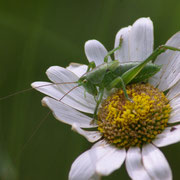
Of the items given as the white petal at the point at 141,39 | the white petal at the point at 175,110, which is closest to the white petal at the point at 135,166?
the white petal at the point at 175,110

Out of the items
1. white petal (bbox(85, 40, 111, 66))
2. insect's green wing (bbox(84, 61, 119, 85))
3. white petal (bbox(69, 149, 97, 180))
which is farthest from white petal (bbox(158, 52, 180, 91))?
white petal (bbox(69, 149, 97, 180))

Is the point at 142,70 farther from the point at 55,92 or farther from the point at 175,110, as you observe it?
the point at 55,92

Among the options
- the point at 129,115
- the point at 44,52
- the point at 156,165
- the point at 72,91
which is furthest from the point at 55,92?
the point at 156,165

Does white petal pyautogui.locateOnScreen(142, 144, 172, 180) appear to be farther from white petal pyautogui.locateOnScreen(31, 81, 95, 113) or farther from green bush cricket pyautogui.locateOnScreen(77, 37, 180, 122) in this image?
white petal pyautogui.locateOnScreen(31, 81, 95, 113)

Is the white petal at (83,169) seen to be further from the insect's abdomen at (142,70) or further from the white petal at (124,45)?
the white petal at (124,45)

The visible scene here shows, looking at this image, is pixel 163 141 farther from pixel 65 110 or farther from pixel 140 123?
pixel 65 110

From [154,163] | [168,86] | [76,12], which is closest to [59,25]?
[76,12]
